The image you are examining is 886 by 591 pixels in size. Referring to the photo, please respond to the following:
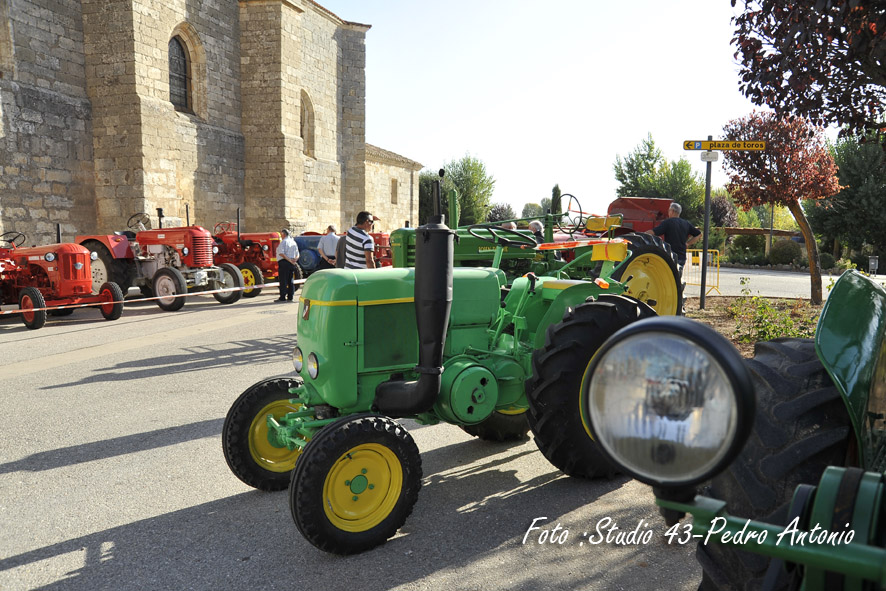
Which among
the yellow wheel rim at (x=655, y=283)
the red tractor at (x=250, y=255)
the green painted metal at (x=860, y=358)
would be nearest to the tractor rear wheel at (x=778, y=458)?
the green painted metal at (x=860, y=358)

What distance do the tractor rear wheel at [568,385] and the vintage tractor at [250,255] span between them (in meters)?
11.9

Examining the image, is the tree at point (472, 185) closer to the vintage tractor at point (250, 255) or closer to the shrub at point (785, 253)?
the shrub at point (785, 253)

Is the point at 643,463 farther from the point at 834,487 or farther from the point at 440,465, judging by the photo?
the point at 440,465

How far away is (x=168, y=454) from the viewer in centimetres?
410

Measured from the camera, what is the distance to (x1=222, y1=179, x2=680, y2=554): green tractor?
9.29 ft

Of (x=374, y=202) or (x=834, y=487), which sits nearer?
(x=834, y=487)

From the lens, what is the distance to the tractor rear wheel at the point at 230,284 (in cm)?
1307

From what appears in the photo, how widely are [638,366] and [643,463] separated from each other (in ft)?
0.54

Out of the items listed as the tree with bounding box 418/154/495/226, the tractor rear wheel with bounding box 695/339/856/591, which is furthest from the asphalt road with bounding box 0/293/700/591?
the tree with bounding box 418/154/495/226

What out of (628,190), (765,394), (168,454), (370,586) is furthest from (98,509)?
(628,190)

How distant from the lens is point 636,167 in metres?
49.1

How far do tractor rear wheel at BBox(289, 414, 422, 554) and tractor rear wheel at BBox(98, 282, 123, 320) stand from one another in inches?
354

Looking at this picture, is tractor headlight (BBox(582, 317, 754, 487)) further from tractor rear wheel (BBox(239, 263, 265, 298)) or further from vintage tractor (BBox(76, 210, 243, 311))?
tractor rear wheel (BBox(239, 263, 265, 298))

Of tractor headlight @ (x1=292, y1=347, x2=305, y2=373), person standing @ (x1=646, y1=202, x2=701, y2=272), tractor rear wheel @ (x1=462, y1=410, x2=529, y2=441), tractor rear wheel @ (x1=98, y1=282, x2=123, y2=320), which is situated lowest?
tractor rear wheel @ (x1=462, y1=410, x2=529, y2=441)
